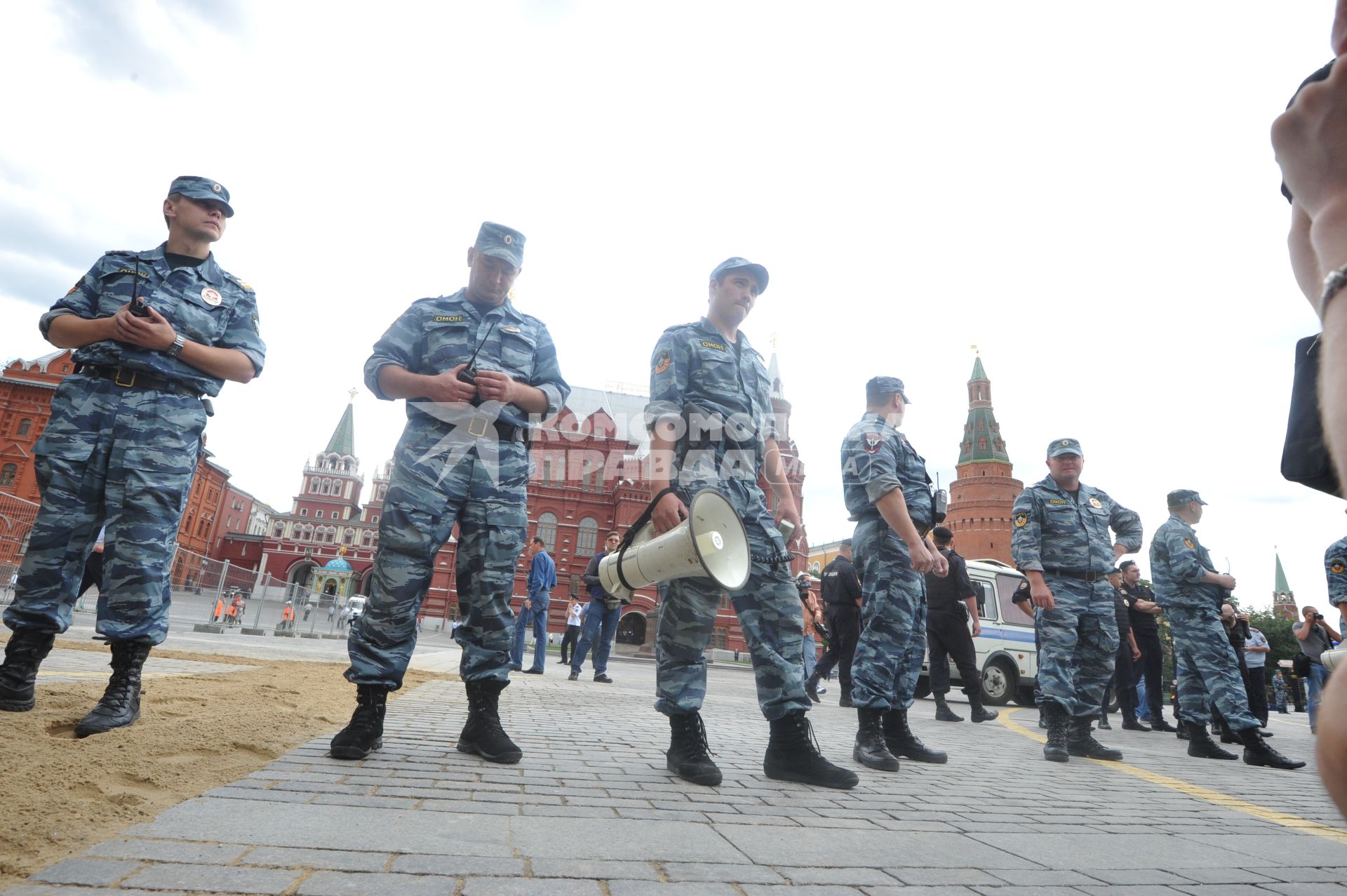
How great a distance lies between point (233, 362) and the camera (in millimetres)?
3533

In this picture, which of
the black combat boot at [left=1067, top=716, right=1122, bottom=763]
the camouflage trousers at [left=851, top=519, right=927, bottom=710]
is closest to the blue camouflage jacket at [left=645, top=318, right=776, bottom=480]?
the camouflage trousers at [left=851, top=519, right=927, bottom=710]

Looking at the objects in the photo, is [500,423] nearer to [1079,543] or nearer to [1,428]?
[1079,543]

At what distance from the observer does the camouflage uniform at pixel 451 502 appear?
3.15 m

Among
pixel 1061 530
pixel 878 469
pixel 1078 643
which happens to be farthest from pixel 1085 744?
pixel 878 469

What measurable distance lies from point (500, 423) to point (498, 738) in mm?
1398

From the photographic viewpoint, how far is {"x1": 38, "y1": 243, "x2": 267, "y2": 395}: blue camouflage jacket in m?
3.34

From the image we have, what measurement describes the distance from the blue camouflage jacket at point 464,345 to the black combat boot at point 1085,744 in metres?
4.60

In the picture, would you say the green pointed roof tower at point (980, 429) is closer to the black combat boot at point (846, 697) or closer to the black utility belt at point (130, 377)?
the black combat boot at point (846, 697)

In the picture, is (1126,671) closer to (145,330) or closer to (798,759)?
(798,759)

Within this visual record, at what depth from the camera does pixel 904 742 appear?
173 inches

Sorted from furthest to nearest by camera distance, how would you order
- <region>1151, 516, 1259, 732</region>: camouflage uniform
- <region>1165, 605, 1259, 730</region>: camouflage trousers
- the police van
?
1. the police van
2. <region>1151, 516, 1259, 732</region>: camouflage uniform
3. <region>1165, 605, 1259, 730</region>: camouflage trousers

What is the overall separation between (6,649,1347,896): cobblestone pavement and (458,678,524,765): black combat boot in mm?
87

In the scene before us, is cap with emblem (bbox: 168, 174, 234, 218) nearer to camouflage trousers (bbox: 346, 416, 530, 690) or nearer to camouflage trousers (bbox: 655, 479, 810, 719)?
camouflage trousers (bbox: 346, 416, 530, 690)

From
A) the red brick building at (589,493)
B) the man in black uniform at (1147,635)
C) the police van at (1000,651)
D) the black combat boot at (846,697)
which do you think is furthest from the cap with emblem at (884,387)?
the red brick building at (589,493)
